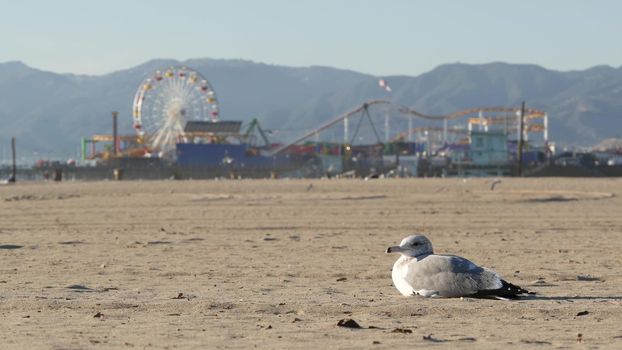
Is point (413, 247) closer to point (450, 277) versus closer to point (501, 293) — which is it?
point (450, 277)

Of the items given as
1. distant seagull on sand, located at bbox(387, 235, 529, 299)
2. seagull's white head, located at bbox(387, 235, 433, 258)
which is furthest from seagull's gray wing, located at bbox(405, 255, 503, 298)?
seagull's white head, located at bbox(387, 235, 433, 258)

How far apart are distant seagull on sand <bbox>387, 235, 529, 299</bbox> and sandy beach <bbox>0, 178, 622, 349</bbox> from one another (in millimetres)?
118

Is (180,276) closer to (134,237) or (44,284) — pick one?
(44,284)

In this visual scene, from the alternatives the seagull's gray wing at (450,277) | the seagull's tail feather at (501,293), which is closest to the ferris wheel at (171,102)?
the seagull's gray wing at (450,277)

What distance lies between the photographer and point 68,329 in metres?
8.86

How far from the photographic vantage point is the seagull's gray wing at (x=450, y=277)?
1030cm

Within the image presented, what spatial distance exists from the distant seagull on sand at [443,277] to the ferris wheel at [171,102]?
346ft

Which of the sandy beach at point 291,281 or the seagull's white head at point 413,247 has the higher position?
the seagull's white head at point 413,247

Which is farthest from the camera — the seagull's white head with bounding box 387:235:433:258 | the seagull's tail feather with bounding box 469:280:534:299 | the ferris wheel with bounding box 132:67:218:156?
the ferris wheel with bounding box 132:67:218:156

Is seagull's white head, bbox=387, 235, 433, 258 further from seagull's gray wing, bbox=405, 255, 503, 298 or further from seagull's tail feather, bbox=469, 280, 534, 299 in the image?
seagull's tail feather, bbox=469, 280, 534, 299

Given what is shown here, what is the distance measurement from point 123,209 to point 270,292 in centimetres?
2143

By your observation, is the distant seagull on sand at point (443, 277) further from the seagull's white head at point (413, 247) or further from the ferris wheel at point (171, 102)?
the ferris wheel at point (171, 102)

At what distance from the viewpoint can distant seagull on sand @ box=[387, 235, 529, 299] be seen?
10320 mm

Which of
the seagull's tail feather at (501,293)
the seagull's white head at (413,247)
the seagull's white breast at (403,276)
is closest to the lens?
the seagull's tail feather at (501,293)
